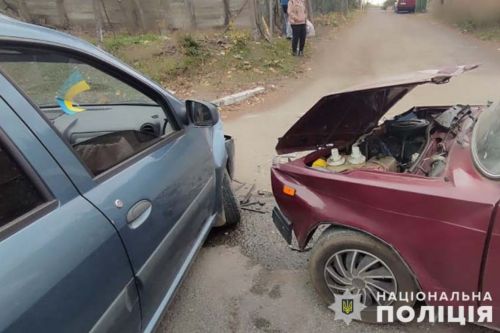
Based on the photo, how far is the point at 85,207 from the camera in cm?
160

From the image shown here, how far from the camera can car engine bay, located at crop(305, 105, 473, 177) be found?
259 centimetres

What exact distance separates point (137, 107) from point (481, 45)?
12.9 metres

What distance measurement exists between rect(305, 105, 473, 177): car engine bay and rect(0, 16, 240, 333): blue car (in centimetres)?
91

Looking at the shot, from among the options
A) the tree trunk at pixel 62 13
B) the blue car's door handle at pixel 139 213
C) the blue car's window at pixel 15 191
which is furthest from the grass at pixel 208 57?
the blue car's window at pixel 15 191

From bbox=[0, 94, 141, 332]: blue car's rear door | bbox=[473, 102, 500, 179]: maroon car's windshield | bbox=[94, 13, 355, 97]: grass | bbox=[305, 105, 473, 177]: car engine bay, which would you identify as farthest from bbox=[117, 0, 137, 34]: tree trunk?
bbox=[0, 94, 141, 332]: blue car's rear door

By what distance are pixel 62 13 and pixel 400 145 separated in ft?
41.7

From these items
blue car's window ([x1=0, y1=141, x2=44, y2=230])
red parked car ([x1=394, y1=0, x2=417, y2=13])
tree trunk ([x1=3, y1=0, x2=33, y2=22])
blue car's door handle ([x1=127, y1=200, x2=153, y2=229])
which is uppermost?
tree trunk ([x1=3, y1=0, x2=33, y2=22])

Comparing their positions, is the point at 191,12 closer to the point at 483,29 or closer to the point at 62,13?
the point at 62,13

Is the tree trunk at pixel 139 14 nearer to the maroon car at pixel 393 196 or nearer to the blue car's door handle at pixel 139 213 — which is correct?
the maroon car at pixel 393 196

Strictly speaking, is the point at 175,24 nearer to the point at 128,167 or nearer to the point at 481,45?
the point at 481,45

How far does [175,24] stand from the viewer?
12047 mm

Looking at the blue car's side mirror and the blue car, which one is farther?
the blue car's side mirror

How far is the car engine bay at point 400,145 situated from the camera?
259cm

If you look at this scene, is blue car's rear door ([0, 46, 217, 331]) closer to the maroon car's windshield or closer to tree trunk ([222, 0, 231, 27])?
the maroon car's windshield
